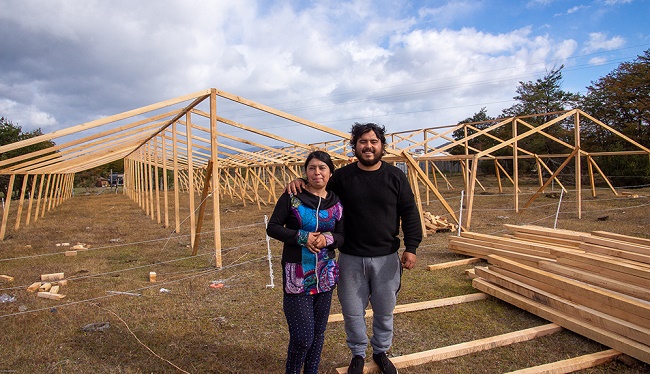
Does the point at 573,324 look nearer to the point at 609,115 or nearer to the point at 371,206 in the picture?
the point at 371,206

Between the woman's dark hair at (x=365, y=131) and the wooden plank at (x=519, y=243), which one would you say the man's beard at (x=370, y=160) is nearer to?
the woman's dark hair at (x=365, y=131)

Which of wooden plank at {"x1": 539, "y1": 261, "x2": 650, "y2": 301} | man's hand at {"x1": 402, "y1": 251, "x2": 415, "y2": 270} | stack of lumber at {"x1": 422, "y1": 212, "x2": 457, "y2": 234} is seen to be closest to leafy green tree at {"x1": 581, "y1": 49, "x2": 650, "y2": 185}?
stack of lumber at {"x1": 422, "y1": 212, "x2": 457, "y2": 234}

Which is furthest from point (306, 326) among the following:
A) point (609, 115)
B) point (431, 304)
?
point (609, 115)

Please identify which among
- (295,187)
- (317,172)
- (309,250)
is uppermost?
(317,172)

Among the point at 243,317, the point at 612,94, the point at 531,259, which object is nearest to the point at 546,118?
the point at 612,94

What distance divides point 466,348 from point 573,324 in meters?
1.18

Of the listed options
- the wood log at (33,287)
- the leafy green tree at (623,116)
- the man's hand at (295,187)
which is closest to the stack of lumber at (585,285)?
the man's hand at (295,187)

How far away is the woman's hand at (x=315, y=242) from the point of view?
8.94 feet

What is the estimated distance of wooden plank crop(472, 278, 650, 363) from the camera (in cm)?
338

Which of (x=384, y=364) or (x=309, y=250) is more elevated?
(x=309, y=250)

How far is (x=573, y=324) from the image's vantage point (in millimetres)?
3969

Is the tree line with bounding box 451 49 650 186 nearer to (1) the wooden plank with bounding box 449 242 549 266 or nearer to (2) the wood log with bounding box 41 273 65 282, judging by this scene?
(1) the wooden plank with bounding box 449 242 549 266

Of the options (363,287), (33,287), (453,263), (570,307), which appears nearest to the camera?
(363,287)

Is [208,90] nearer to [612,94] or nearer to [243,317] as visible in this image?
[243,317]
